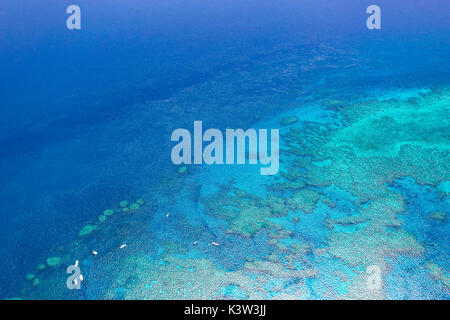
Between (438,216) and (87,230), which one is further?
(438,216)

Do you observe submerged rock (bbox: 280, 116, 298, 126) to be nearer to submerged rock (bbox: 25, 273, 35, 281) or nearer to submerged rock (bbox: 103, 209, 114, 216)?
submerged rock (bbox: 103, 209, 114, 216)

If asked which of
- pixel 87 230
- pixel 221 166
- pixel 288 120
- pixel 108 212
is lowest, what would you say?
pixel 87 230

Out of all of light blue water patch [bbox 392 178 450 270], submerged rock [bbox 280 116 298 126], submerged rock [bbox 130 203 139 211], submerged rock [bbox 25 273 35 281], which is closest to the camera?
submerged rock [bbox 25 273 35 281]

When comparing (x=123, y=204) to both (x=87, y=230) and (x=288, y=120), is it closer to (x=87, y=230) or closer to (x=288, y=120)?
(x=87, y=230)

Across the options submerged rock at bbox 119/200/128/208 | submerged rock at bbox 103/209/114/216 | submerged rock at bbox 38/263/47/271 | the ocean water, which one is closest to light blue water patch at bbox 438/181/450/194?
the ocean water

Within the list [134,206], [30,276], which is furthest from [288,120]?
[30,276]

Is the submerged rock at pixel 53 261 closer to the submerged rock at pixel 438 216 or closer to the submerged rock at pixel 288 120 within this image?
the submerged rock at pixel 288 120
